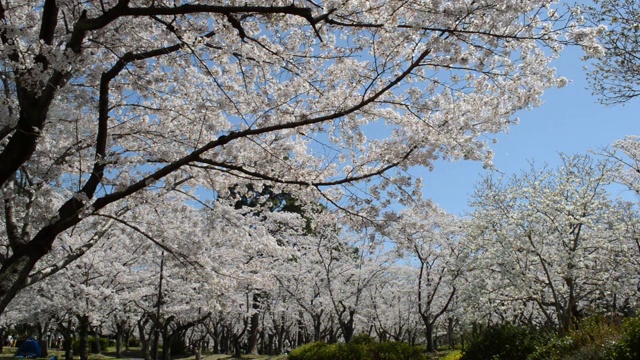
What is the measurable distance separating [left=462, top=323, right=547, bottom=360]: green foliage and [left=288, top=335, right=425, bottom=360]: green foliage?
2.57 meters

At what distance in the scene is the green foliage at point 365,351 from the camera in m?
11.9

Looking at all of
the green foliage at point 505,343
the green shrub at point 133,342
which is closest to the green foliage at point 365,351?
the green foliage at point 505,343

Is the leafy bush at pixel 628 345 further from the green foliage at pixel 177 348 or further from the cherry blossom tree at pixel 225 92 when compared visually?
the green foliage at pixel 177 348

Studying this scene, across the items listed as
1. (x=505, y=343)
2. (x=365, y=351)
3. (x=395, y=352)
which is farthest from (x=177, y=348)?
(x=505, y=343)

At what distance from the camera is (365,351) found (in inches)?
501

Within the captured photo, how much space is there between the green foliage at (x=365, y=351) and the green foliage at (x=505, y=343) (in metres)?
2.57

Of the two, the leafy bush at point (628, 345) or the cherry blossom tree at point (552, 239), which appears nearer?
the leafy bush at point (628, 345)

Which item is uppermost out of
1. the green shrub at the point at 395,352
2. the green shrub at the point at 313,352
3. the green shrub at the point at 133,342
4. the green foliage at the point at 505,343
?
the green foliage at the point at 505,343

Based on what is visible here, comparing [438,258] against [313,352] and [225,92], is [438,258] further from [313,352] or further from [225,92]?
[225,92]

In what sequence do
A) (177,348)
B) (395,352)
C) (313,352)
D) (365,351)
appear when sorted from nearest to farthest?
(395,352) < (365,351) < (313,352) < (177,348)

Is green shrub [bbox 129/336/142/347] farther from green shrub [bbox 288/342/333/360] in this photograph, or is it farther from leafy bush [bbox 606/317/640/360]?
leafy bush [bbox 606/317/640/360]

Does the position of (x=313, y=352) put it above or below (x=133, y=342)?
above

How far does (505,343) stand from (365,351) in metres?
4.74

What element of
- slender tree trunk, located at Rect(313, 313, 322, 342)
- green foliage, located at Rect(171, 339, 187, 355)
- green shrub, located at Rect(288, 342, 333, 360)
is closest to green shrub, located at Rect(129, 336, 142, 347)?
green foliage, located at Rect(171, 339, 187, 355)
